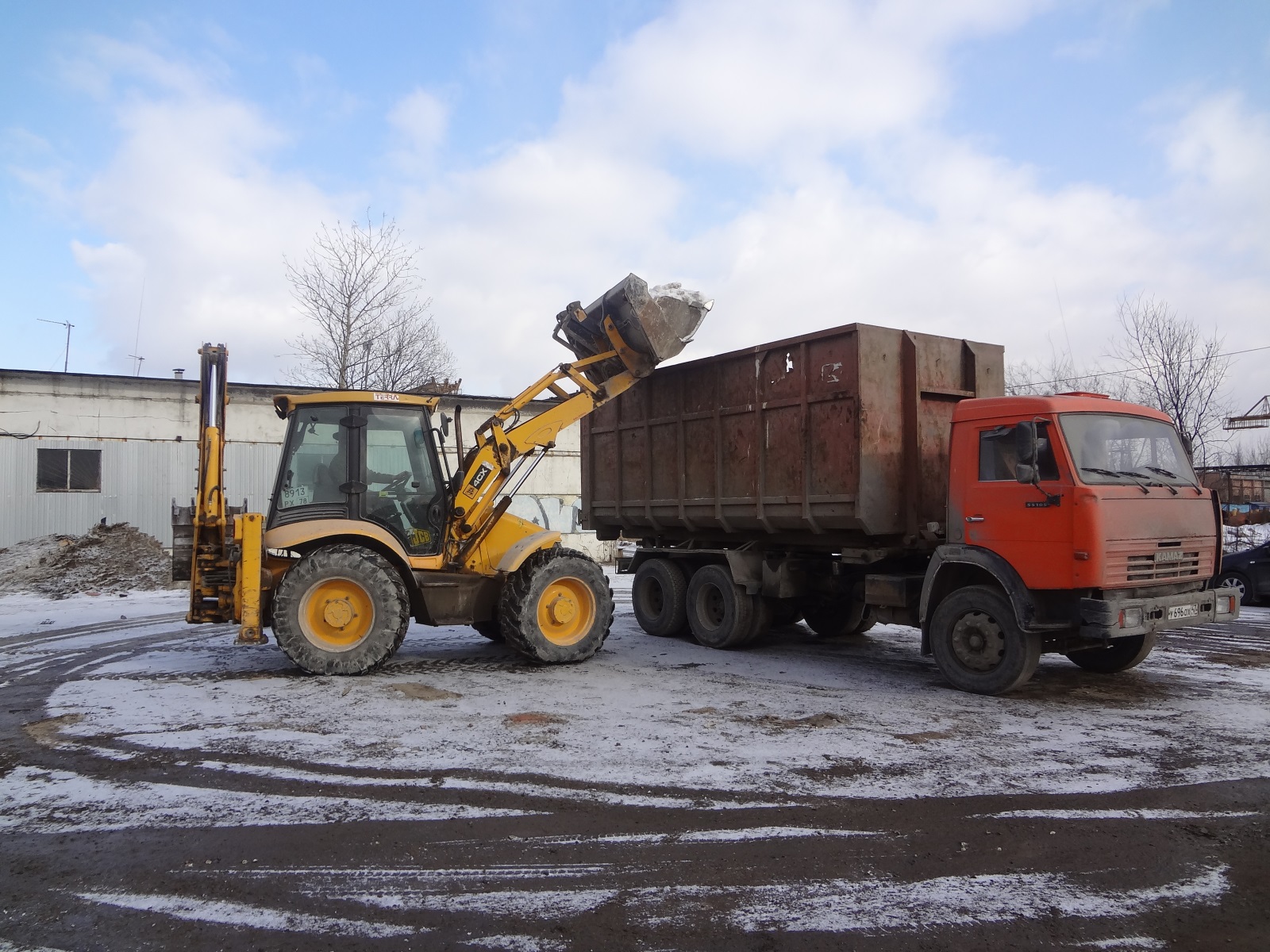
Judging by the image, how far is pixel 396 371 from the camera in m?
26.8

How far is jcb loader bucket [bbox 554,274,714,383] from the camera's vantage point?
9344 millimetres

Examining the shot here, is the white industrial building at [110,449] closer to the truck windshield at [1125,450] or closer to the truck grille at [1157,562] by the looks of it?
the truck windshield at [1125,450]

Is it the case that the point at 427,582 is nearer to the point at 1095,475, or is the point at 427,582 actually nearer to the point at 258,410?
the point at 1095,475

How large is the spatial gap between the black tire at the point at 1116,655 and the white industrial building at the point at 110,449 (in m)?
12.9

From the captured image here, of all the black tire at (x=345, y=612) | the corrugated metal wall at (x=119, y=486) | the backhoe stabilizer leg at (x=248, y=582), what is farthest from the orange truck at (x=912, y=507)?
the corrugated metal wall at (x=119, y=486)

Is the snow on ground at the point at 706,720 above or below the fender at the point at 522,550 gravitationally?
below

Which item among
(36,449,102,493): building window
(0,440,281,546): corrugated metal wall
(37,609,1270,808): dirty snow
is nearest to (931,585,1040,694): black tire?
(37,609,1270,808): dirty snow

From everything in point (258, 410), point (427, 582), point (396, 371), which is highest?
point (396, 371)

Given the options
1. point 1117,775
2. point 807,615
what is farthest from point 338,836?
point 807,615

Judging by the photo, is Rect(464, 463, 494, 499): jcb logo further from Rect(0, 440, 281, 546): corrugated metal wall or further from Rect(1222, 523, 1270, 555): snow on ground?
Rect(1222, 523, 1270, 555): snow on ground

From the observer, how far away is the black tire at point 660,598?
11.3 meters

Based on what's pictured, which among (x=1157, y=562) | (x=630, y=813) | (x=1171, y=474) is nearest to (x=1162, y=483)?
(x=1171, y=474)

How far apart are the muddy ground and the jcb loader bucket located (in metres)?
3.66

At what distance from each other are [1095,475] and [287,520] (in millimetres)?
7401
